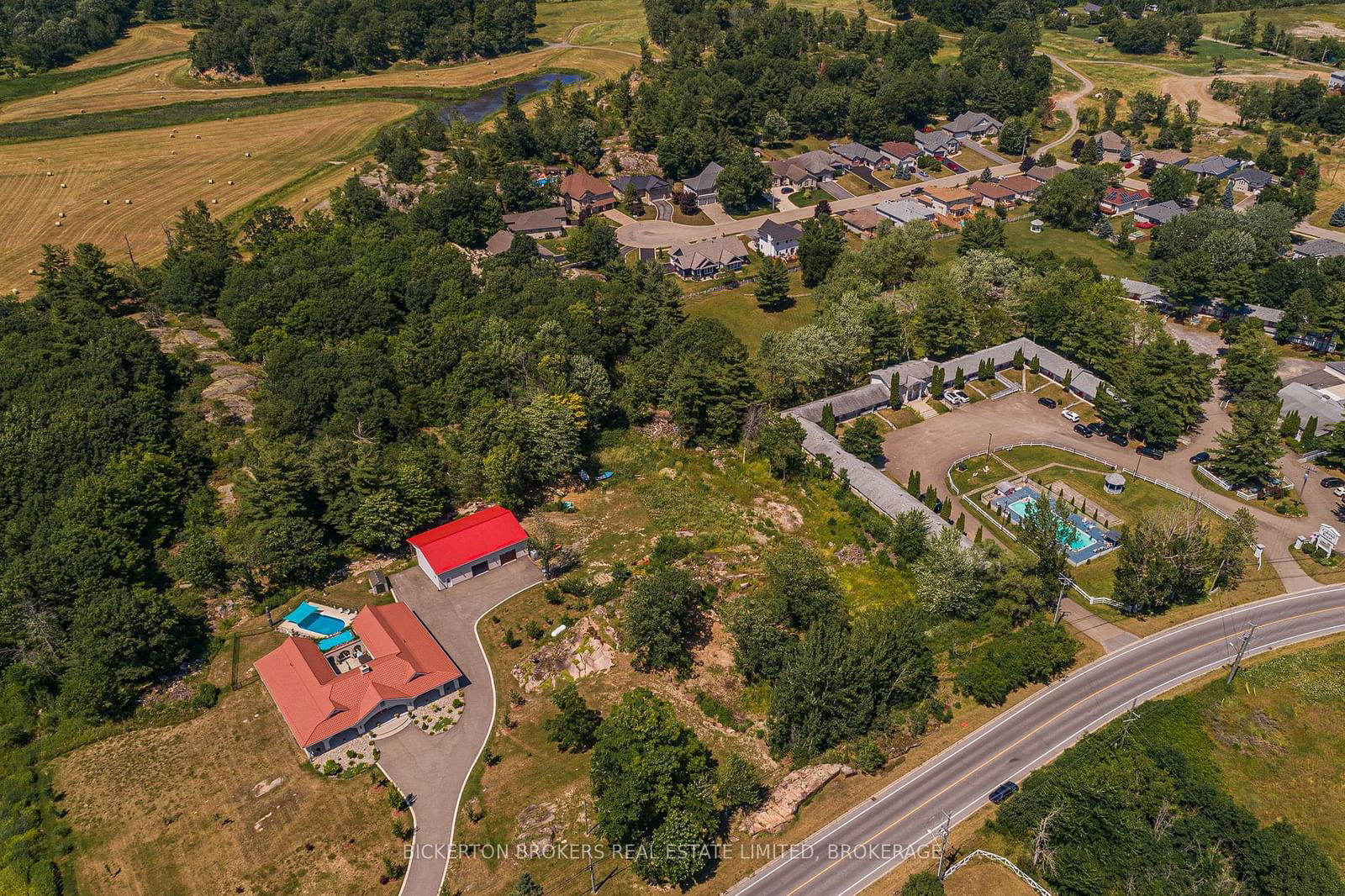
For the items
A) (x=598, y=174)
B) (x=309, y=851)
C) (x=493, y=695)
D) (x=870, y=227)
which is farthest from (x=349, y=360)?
(x=870, y=227)

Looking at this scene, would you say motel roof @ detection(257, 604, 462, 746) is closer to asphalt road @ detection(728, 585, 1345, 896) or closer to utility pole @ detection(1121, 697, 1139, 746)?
asphalt road @ detection(728, 585, 1345, 896)

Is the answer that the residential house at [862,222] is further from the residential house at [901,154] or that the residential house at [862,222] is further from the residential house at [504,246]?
the residential house at [504,246]

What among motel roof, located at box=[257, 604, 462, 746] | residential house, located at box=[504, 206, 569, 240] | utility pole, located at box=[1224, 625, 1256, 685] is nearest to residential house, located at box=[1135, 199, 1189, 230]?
residential house, located at box=[504, 206, 569, 240]

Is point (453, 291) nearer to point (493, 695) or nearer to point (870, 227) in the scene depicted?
point (493, 695)

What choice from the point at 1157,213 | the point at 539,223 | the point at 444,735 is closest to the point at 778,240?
the point at 539,223

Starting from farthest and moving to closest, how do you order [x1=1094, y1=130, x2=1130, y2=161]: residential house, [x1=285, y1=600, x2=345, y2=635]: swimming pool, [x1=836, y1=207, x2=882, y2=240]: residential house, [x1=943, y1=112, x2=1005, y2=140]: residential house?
[x1=943, y1=112, x2=1005, y2=140]: residential house, [x1=1094, y1=130, x2=1130, y2=161]: residential house, [x1=836, y1=207, x2=882, y2=240]: residential house, [x1=285, y1=600, x2=345, y2=635]: swimming pool
